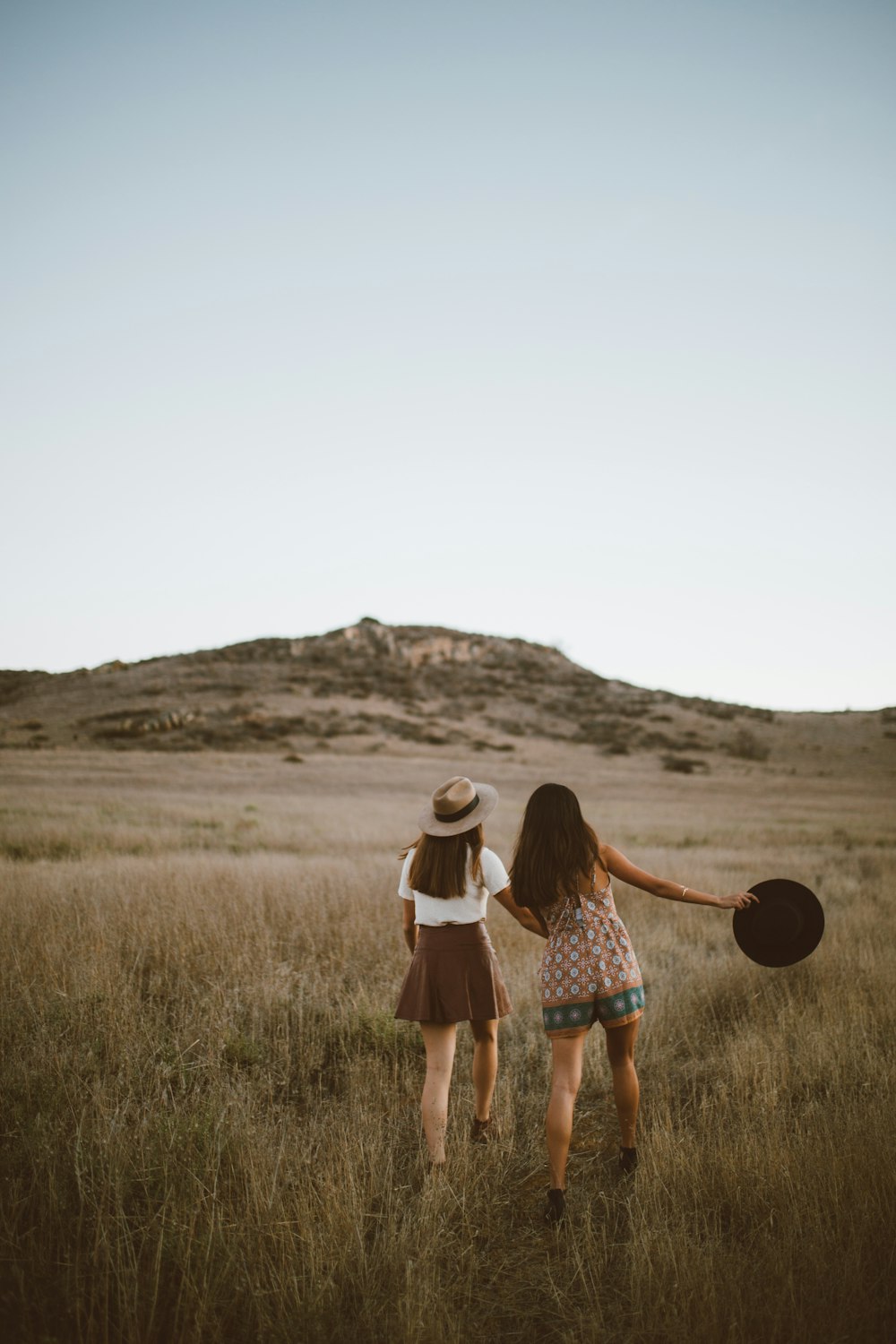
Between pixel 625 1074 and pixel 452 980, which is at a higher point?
pixel 452 980

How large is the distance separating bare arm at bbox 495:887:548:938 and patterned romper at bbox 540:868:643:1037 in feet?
0.32

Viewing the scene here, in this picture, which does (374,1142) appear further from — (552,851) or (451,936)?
(552,851)

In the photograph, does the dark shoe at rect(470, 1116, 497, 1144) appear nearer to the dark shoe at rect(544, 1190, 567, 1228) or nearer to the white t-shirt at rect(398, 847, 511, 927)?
the dark shoe at rect(544, 1190, 567, 1228)

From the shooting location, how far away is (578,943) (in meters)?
3.41

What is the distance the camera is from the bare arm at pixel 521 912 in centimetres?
351

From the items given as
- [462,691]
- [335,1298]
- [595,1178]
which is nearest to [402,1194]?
[335,1298]

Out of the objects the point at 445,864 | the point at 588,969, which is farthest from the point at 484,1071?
the point at 445,864

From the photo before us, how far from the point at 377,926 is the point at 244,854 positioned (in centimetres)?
616

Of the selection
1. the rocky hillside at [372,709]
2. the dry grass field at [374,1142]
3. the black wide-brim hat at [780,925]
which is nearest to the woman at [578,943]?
the dry grass field at [374,1142]

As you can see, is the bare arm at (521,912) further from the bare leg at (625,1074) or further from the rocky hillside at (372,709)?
the rocky hillside at (372,709)

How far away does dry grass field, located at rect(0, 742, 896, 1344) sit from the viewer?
2.46 m

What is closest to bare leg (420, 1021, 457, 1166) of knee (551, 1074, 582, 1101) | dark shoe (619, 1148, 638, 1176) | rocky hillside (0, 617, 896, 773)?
knee (551, 1074, 582, 1101)

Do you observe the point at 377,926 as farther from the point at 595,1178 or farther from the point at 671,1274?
the point at 671,1274

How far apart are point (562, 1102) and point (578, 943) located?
0.70 m
